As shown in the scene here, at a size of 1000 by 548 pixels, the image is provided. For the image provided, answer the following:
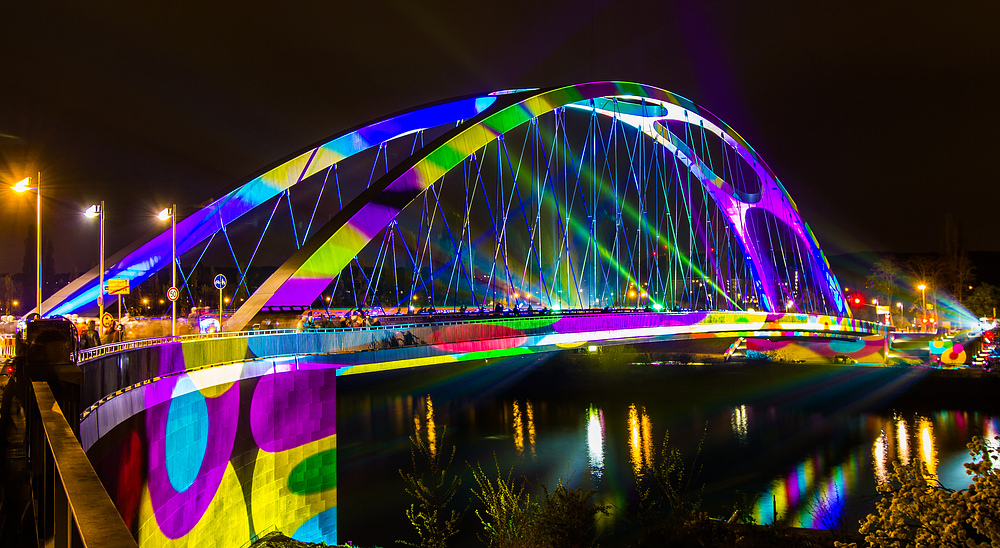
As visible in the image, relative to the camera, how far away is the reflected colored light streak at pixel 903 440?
3059 centimetres

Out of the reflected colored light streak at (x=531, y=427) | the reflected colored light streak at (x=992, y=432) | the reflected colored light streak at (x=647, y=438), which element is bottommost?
the reflected colored light streak at (x=992, y=432)

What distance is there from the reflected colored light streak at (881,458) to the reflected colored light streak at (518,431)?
14.8m

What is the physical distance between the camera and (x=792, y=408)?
4559cm

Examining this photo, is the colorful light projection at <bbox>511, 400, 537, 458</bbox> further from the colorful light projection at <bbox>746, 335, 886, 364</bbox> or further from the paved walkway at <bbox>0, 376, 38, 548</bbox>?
the colorful light projection at <bbox>746, 335, 886, 364</bbox>

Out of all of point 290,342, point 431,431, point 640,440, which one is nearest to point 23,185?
point 290,342

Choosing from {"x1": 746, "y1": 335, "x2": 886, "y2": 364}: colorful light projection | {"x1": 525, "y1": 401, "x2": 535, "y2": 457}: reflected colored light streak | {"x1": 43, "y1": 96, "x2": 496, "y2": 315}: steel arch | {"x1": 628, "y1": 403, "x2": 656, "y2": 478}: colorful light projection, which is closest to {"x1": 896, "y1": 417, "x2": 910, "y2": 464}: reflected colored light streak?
{"x1": 628, "y1": 403, "x2": 656, "y2": 478}: colorful light projection

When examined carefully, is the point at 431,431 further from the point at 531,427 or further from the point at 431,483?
the point at 431,483

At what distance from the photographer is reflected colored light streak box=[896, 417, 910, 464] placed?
100 ft

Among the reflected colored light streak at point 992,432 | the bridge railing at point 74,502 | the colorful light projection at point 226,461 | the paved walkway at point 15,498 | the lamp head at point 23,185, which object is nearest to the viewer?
the bridge railing at point 74,502

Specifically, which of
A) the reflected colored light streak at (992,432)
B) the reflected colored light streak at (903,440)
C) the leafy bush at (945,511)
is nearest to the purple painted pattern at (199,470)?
the leafy bush at (945,511)

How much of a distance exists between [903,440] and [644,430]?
41.0ft

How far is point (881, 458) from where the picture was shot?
30.7 meters

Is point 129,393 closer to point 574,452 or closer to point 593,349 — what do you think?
point 574,452

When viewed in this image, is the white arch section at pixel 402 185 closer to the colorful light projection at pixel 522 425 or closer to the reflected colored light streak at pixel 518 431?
the colorful light projection at pixel 522 425
